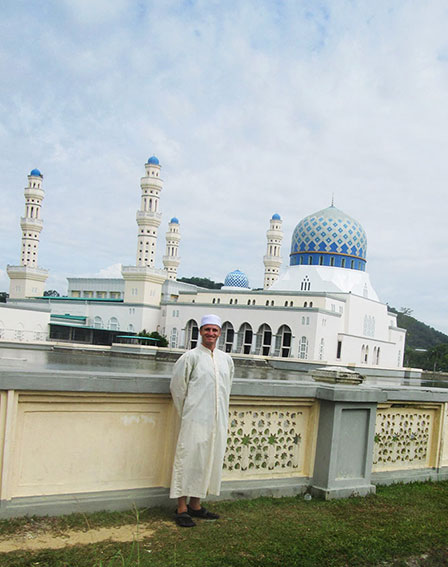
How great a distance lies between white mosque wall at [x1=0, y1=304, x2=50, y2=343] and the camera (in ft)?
111

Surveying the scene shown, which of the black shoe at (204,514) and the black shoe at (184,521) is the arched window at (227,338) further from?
the black shoe at (184,521)

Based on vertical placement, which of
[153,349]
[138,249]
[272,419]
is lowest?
[153,349]

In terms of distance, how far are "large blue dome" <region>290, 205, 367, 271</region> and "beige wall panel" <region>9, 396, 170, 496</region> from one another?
3463 centimetres

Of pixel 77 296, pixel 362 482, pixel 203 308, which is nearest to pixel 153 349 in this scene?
pixel 203 308

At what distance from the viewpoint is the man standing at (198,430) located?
3359 millimetres

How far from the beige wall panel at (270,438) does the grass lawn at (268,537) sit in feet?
0.75

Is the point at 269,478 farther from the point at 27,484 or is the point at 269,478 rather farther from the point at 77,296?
the point at 77,296

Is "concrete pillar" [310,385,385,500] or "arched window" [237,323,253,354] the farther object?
"arched window" [237,323,253,354]

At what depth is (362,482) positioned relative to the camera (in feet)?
14.0

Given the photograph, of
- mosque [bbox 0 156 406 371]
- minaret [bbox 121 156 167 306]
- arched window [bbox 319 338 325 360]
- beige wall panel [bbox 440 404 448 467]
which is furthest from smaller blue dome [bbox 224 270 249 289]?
beige wall panel [bbox 440 404 448 467]

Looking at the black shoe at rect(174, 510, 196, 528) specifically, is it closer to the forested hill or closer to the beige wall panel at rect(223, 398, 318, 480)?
the beige wall panel at rect(223, 398, 318, 480)

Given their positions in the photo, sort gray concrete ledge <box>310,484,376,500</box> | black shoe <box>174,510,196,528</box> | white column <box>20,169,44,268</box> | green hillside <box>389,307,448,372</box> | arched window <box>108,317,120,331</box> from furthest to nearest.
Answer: green hillside <box>389,307,448,372</box> < white column <box>20,169,44,268</box> < arched window <box>108,317,120,331</box> < gray concrete ledge <box>310,484,376,500</box> < black shoe <box>174,510,196,528</box>

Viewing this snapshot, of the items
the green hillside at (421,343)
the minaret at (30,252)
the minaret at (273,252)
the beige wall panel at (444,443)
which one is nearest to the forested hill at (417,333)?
the green hillside at (421,343)

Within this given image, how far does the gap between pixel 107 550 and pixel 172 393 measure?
907 millimetres
